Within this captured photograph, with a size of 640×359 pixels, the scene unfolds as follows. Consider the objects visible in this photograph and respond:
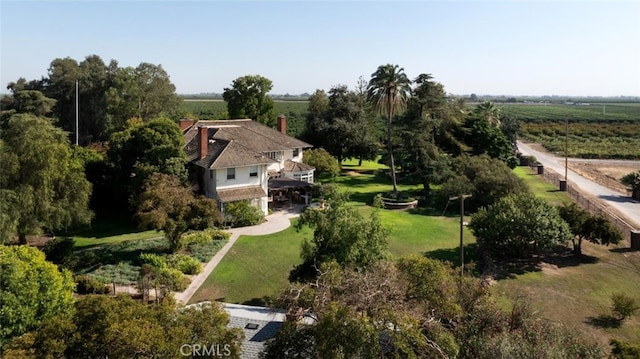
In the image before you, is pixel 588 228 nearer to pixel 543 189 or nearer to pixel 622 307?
pixel 622 307

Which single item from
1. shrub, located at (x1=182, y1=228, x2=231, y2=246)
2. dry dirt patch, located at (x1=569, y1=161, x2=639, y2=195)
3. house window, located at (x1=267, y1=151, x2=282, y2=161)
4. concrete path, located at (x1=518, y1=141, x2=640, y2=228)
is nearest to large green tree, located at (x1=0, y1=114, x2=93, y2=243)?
shrub, located at (x1=182, y1=228, x2=231, y2=246)

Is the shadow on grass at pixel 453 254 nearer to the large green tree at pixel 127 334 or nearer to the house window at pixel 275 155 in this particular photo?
the large green tree at pixel 127 334

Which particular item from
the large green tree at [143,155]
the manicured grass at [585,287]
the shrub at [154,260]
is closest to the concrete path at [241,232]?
the shrub at [154,260]

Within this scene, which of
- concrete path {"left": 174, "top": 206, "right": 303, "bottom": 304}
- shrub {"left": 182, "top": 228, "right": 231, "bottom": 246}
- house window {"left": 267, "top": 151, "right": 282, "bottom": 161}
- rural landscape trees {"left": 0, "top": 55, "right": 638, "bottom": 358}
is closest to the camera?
rural landscape trees {"left": 0, "top": 55, "right": 638, "bottom": 358}

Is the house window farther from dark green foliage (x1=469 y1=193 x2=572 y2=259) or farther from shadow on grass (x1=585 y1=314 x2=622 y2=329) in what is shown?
shadow on grass (x1=585 y1=314 x2=622 y2=329)

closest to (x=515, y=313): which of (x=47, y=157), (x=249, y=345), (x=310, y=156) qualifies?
(x=249, y=345)

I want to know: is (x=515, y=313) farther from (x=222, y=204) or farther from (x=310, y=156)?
(x=310, y=156)
